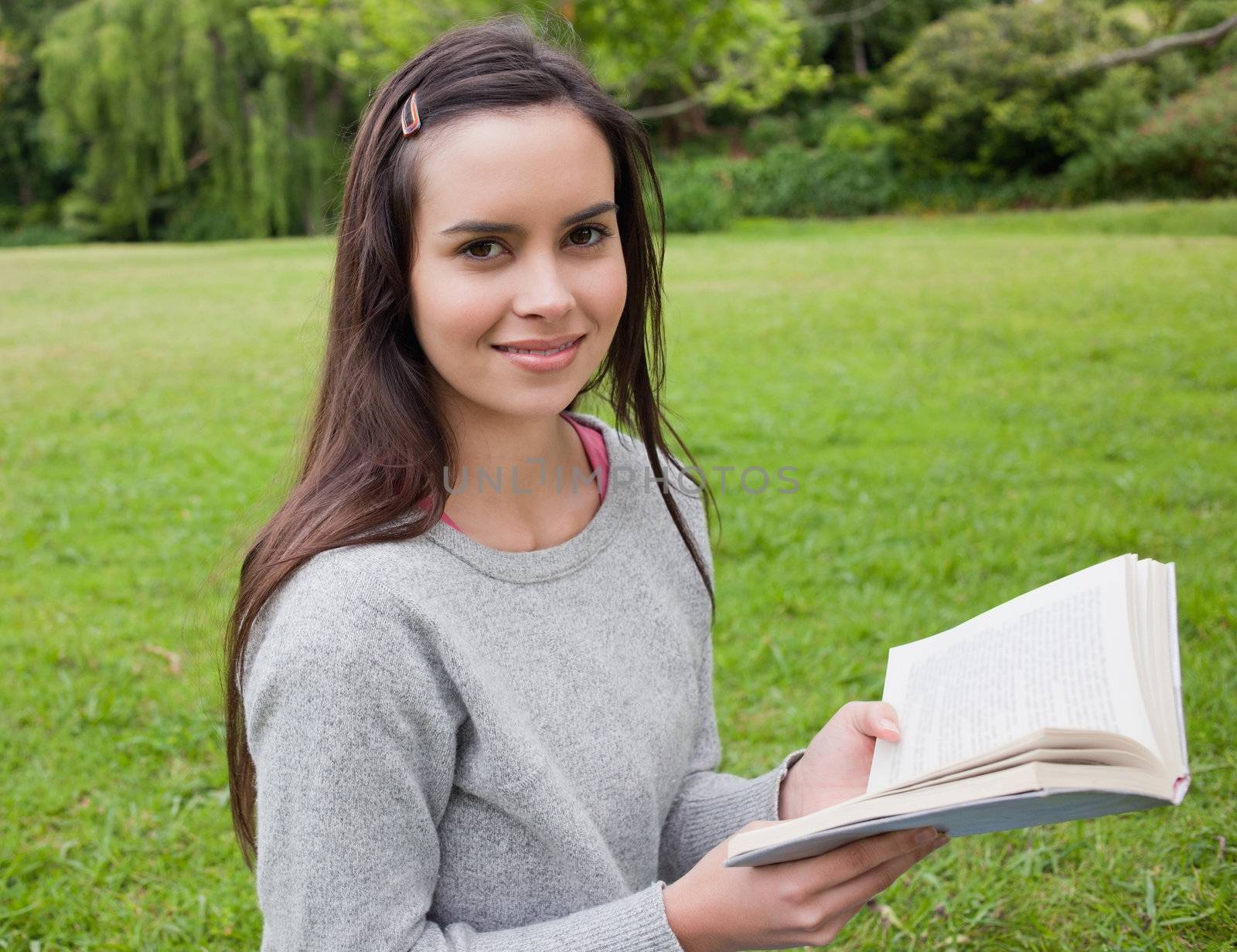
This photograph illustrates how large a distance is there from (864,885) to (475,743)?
1.32 ft

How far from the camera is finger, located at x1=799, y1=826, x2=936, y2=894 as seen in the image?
1.03m

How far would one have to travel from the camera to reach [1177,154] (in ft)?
53.7

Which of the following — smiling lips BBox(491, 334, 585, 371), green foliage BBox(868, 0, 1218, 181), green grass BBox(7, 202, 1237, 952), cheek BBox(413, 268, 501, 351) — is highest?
green foliage BBox(868, 0, 1218, 181)

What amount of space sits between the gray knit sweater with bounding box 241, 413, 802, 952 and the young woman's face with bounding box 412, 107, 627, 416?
19cm

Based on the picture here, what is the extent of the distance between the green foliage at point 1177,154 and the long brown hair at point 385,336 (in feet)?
56.0

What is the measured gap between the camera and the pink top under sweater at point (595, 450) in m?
1.48

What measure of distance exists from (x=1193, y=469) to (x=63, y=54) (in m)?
21.4

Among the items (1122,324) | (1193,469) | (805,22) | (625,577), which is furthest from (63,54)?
(625,577)

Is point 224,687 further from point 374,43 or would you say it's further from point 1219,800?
point 374,43

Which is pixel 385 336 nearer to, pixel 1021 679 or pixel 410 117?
pixel 410 117

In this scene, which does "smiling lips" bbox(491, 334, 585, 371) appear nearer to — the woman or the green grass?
the woman

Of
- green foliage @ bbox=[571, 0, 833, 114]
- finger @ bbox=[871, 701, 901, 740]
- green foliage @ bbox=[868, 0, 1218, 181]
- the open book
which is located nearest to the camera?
the open book

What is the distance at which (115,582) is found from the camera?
12.3 ft

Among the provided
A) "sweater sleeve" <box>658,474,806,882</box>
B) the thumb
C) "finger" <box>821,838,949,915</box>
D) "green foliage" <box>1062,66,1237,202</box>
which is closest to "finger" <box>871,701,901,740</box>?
the thumb
